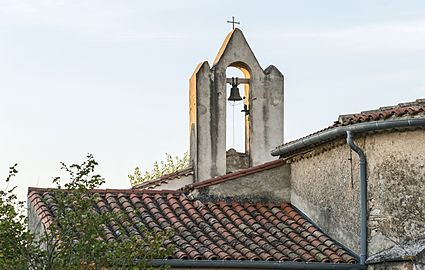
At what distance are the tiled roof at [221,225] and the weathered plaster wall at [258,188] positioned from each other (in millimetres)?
145

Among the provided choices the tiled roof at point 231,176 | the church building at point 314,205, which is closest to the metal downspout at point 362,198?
the church building at point 314,205

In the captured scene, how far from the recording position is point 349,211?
14297mm

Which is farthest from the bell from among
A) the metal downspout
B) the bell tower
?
the metal downspout

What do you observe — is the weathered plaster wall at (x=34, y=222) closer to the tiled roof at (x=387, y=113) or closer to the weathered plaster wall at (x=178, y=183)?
the weathered plaster wall at (x=178, y=183)

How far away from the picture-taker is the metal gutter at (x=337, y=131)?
13039 mm

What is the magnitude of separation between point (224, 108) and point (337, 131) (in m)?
4.30

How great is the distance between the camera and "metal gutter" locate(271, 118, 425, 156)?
13.0 metres

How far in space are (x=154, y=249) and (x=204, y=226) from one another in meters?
4.06

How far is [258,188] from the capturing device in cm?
1591

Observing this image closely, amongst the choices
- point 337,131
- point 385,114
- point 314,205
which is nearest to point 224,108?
point 314,205

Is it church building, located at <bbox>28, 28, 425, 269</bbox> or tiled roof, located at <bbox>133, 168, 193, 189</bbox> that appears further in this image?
tiled roof, located at <bbox>133, 168, 193, 189</bbox>

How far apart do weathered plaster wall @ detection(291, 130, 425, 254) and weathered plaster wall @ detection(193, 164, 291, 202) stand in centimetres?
97

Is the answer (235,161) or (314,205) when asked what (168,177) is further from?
(314,205)

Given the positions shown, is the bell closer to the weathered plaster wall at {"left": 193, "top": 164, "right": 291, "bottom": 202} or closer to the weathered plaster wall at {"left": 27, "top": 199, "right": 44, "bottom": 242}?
the weathered plaster wall at {"left": 193, "top": 164, "right": 291, "bottom": 202}
